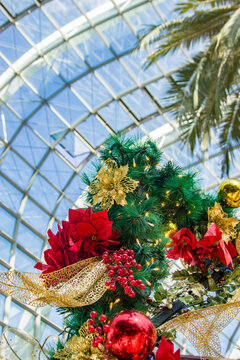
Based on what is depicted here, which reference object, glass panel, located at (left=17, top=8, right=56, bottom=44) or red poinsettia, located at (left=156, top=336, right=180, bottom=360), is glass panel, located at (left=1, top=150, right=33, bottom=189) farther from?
red poinsettia, located at (left=156, top=336, right=180, bottom=360)

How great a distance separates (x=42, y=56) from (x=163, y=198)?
10.9 metres

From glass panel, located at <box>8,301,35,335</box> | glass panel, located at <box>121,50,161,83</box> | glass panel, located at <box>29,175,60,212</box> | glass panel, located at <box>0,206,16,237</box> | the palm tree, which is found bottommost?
glass panel, located at <box>8,301,35,335</box>

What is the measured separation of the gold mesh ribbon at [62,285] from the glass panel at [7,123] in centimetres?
1198

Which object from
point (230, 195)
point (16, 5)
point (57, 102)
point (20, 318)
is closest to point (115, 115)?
point (57, 102)

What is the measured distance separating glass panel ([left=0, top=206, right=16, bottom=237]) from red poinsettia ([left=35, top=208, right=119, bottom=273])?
458 inches

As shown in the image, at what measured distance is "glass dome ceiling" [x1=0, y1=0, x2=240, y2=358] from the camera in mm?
11656

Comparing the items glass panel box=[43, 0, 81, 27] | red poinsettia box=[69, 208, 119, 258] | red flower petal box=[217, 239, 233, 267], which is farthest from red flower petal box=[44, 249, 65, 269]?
glass panel box=[43, 0, 81, 27]

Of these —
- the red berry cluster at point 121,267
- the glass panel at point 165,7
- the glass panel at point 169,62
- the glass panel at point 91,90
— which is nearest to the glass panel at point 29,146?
the glass panel at point 91,90

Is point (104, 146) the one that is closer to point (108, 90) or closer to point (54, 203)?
point (108, 90)

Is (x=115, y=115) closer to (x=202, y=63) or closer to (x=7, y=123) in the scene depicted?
(x=7, y=123)

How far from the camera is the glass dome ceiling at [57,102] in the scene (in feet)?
38.2

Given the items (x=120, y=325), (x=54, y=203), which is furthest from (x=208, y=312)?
(x=54, y=203)

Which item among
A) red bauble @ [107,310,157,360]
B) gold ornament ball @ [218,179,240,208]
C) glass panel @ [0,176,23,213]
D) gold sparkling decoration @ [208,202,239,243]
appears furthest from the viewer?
glass panel @ [0,176,23,213]

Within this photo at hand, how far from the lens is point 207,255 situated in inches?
87.1
